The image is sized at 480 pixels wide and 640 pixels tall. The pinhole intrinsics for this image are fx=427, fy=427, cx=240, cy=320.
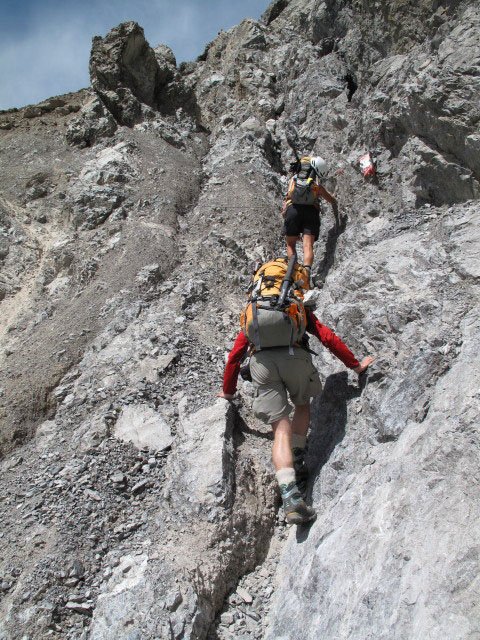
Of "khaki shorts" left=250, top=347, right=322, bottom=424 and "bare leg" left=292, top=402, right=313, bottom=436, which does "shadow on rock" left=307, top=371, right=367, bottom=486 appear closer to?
"bare leg" left=292, top=402, right=313, bottom=436

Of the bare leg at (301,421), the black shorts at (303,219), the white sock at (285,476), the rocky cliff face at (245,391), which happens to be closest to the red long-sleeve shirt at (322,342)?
the rocky cliff face at (245,391)

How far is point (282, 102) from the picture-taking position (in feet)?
51.3

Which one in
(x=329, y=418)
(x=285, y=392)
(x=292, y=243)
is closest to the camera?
(x=285, y=392)

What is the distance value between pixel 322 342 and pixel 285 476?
1660 millimetres

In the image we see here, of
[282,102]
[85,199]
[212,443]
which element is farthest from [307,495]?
[282,102]

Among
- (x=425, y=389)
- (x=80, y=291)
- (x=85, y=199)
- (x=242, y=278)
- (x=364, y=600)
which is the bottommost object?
(x=364, y=600)

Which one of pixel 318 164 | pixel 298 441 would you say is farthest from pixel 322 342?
pixel 318 164

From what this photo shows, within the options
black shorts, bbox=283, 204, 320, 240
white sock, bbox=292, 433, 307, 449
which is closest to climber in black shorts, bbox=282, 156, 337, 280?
black shorts, bbox=283, 204, 320, 240

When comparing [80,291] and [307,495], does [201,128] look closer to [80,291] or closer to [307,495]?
[80,291]

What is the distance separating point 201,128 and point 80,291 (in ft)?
32.0

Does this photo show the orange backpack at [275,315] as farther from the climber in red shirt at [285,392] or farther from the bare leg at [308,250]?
the bare leg at [308,250]

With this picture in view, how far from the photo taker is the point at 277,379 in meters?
4.82

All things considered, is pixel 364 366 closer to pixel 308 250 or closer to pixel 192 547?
pixel 192 547

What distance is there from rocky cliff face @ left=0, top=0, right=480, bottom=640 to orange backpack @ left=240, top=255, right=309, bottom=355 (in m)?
1.11
